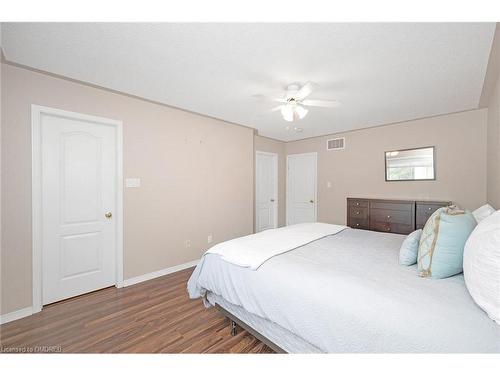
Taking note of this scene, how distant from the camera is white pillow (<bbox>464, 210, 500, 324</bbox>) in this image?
883 mm

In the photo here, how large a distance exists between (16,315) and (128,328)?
3.69 feet

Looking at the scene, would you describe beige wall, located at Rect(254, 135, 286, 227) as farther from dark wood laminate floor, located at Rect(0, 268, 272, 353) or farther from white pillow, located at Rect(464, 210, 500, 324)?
white pillow, located at Rect(464, 210, 500, 324)

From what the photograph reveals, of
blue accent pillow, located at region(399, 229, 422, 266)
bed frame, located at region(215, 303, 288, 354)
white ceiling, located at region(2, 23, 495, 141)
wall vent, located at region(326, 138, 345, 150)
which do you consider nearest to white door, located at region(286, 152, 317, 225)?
wall vent, located at region(326, 138, 345, 150)

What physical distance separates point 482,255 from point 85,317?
117 inches

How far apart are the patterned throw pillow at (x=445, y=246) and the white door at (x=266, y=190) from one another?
361cm

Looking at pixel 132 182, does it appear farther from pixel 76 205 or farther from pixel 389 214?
pixel 389 214

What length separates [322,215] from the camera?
4719mm

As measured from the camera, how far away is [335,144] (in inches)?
178

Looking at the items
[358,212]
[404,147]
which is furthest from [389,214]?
[404,147]

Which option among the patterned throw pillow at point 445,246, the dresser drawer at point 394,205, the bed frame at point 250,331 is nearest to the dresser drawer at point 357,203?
the dresser drawer at point 394,205

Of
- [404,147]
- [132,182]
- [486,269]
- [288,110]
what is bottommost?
[486,269]
